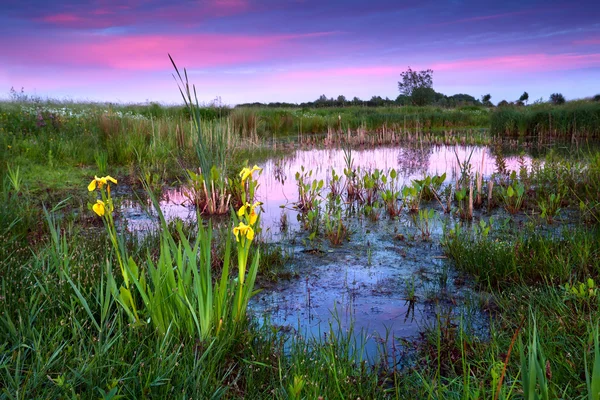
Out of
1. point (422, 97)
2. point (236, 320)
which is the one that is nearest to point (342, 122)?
point (236, 320)

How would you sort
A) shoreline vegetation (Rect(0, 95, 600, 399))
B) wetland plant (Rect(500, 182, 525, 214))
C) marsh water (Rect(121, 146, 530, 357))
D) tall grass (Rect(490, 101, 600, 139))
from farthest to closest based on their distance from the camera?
tall grass (Rect(490, 101, 600, 139)) → wetland plant (Rect(500, 182, 525, 214)) → marsh water (Rect(121, 146, 530, 357)) → shoreline vegetation (Rect(0, 95, 600, 399))

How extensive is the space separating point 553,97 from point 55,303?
32968 mm

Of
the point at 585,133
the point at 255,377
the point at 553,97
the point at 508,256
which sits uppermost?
the point at 553,97

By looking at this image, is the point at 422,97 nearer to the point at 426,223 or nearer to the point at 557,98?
the point at 557,98

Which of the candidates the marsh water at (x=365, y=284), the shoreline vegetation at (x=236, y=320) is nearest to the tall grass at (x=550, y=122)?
the shoreline vegetation at (x=236, y=320)

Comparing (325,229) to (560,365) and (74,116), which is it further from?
(74,116)

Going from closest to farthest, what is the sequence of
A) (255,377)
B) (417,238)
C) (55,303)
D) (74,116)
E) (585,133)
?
(255,377), (55,303), (417,238), (74,116), (585,133)

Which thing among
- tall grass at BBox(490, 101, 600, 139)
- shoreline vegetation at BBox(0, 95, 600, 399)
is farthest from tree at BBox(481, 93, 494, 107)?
shoreline vegetation at BBox(0, 95, 600, 399)

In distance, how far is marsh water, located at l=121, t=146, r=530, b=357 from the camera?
3.11 meters

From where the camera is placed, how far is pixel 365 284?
3.85 meters

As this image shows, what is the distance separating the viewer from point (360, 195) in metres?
7.12

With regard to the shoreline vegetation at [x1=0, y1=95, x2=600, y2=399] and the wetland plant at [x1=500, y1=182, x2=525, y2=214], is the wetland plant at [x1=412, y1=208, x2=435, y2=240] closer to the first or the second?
the shoreline vegetation at [x1=0, y1=95, x2=600, y2=399]

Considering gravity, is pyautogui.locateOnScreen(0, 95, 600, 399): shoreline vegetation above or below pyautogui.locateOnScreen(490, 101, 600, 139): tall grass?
below

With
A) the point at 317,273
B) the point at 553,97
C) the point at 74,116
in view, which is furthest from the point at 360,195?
the point at 553,97
